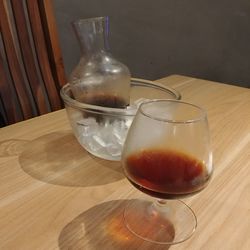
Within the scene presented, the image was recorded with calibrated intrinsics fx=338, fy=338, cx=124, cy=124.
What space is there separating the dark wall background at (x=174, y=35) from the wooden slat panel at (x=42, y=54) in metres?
1.13

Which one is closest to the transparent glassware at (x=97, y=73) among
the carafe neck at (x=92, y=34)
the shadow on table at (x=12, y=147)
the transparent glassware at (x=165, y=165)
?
the carafe neck at (x=92, y=34)

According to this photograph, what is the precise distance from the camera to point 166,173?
0.39m

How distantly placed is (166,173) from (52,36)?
759mm

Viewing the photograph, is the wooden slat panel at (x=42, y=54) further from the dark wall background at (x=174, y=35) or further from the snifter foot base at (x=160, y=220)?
the dark wall background at (x=174, y=35)

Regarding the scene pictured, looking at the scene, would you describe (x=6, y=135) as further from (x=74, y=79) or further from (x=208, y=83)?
(x=208, y=83)

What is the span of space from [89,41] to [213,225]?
457 millimetres

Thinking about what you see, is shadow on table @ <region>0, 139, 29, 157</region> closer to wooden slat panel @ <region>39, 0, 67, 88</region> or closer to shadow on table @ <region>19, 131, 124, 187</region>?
Result: shadow on table @ <region>19, 131, 124, 187</region>

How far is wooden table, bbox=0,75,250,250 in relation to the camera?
410mm

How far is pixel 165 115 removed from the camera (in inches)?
18.1

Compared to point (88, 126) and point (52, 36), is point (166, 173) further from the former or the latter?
point (52, 36)

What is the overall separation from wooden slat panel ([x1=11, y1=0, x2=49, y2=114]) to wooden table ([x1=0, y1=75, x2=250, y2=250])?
29 cm

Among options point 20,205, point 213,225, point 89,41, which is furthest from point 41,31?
point 213,225

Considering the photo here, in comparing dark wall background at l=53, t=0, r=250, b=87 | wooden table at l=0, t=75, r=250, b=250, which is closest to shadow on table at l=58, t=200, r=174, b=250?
wooden table at l=0, t=75, r=250, b=250

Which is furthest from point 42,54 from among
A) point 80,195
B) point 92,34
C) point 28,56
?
point 80,195
